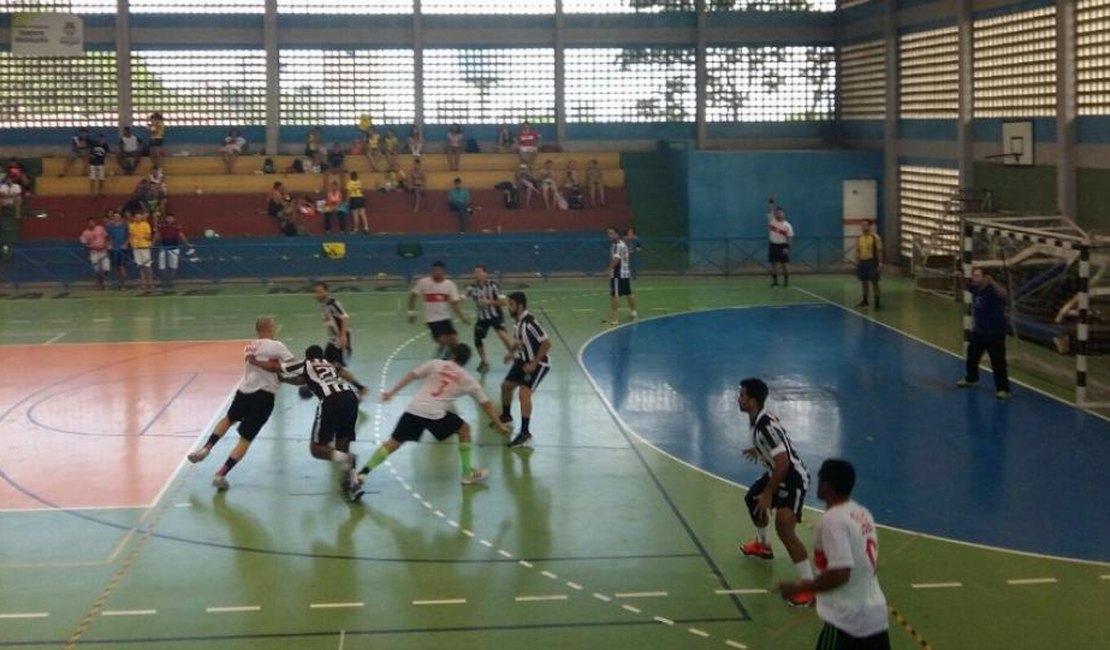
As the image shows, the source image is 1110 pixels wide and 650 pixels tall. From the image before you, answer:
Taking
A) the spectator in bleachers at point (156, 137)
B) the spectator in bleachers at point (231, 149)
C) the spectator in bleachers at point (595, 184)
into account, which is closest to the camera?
the spectator in bleachers at point (156, 137)

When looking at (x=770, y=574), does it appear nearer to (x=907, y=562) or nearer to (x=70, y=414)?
(x=907, y=562)

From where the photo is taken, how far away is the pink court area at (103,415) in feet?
54.1

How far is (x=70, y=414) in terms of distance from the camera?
20.7m

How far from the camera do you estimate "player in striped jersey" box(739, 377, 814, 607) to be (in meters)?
12.2

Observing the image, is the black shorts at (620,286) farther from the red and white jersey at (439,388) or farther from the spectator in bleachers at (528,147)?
the spectator in bleachers at (528,147)

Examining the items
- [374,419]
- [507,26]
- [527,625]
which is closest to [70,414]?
[374,419]

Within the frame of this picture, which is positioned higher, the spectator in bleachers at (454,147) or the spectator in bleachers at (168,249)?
the spectator in bleachers at (454,147)

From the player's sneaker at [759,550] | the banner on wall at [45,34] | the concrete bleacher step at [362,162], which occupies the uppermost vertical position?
the banner on wall at [45,34]

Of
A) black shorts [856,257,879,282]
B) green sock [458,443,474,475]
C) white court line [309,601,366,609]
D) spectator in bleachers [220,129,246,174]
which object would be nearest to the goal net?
black shorts [856,257,879,282]

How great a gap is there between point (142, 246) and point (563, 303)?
1176cm

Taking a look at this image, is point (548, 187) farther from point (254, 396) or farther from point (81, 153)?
point (254, 396)

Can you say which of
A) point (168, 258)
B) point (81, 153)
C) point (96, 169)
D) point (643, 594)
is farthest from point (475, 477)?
point (81, 153)

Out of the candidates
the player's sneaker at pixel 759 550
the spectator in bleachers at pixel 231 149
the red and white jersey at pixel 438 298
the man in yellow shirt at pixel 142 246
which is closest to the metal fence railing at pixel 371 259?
the man in yellow shirt at pixel 142 246

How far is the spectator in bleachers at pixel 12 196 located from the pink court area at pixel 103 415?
14907 mm
